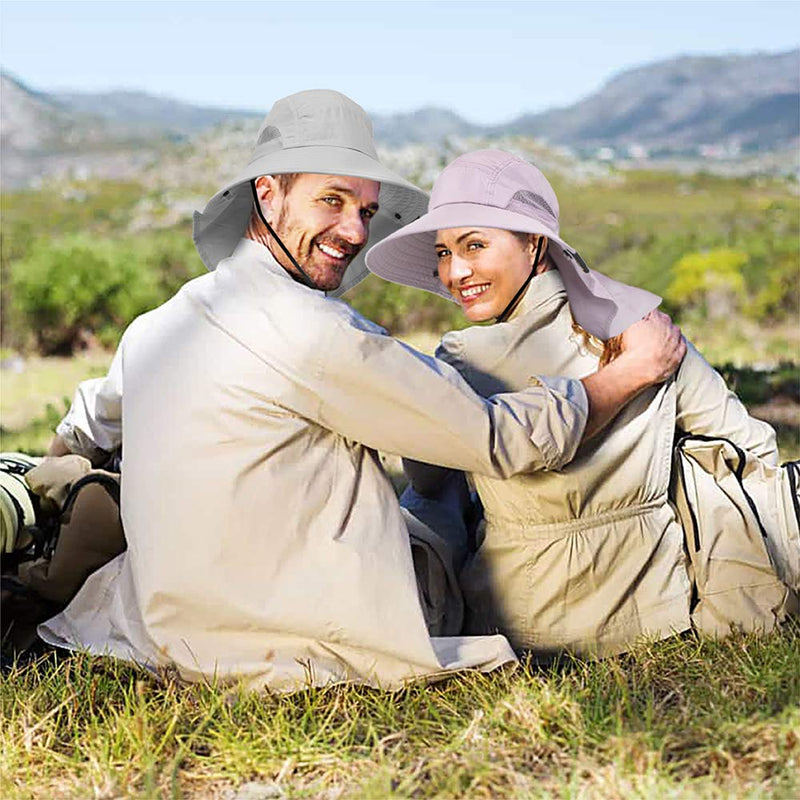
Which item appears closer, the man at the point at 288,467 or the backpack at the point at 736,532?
the man at the point at 288,467

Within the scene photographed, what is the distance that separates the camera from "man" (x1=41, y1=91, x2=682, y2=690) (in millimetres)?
2484

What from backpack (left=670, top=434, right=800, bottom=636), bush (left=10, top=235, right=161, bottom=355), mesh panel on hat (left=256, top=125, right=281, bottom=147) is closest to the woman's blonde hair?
backpack (left=670, top=434, right=800, bottom=636)

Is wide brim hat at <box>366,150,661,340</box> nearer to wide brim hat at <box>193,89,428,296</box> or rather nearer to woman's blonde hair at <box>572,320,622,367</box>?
woman's blonde hair at <box>572,320,622,367</box>

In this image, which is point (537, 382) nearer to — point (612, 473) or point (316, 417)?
point (612, 473)

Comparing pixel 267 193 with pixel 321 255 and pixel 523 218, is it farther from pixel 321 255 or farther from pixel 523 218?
pixel 523 218

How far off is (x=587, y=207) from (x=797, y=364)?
39305 mm

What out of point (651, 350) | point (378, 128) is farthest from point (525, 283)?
point (378, 128)

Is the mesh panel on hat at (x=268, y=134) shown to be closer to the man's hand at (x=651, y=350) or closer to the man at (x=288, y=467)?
the man at (x=288, y=467)

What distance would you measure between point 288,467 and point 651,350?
38.8 inches

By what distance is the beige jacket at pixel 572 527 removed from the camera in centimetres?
291

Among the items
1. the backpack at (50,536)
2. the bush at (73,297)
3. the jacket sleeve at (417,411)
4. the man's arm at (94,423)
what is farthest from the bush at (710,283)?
the jacket sleeve at (417,411)

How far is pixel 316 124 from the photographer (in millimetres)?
2891

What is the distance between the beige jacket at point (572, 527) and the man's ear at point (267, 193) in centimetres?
57

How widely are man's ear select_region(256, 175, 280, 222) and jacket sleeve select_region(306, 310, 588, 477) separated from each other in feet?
1.83
